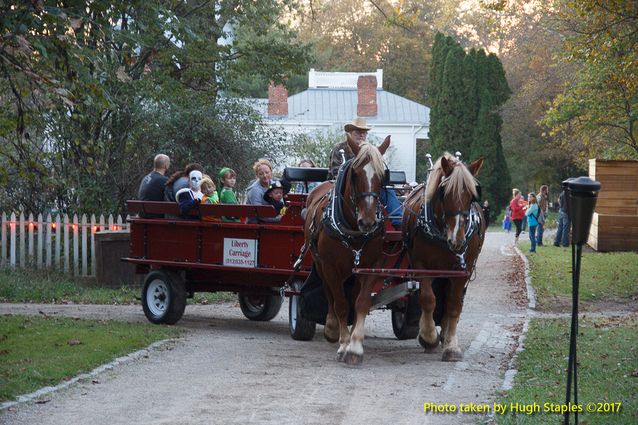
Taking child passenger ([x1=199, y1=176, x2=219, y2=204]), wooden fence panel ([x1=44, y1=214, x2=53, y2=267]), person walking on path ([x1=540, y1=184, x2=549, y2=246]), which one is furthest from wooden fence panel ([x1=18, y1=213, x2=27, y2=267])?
person walking on path ([x1=540, y1=184, x2=549, y2=246])

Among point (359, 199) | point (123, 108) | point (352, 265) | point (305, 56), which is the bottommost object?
point (352, 265)

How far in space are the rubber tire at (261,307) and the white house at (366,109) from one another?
40576mm

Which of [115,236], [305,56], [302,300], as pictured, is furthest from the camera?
[305,56]

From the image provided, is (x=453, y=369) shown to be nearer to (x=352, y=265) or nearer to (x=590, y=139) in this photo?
(x=352, y=265)

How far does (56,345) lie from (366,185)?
12.6 ft

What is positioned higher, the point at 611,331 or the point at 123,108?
the point at 123,108

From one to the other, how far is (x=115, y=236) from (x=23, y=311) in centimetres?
318

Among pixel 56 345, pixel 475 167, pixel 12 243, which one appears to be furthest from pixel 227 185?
pixel 12 243

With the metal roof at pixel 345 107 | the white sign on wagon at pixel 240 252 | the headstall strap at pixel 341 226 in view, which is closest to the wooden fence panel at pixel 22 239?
the white sign on wagon at pixel 240 252

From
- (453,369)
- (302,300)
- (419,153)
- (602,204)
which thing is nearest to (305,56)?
(602,204)

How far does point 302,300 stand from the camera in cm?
1187

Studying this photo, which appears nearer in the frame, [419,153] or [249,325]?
[249,325]

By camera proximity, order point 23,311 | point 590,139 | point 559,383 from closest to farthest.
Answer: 1. point 559,383
2. point 23,311
3. point 590,139

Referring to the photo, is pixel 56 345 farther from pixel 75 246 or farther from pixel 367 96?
pixel 367 96
